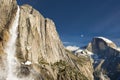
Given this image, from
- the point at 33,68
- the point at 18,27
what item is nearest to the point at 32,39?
the point at 18,27

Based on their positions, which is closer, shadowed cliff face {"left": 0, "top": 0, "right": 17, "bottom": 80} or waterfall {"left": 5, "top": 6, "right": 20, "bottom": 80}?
waterfall {"left": 5, "top": 6, "right": 20, "bottom": 80}

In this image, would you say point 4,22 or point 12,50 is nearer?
point 12,50

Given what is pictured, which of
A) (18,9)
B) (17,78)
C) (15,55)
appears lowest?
(17,78)

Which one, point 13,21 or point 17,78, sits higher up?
point 13,21

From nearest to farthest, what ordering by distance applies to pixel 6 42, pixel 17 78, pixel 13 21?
1. pixel 17 78
2. pixel 6 42
3. pixel 13 21

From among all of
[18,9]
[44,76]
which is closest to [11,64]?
[44,76]

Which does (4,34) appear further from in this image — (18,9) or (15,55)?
(18,9)

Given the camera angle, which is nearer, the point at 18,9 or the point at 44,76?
the point at 44,76

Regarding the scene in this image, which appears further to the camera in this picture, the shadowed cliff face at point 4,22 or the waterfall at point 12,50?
the shadowed cliff face at point 4,22

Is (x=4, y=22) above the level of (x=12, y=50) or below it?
above

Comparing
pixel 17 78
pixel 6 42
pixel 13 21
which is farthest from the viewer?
pixel 13 21
